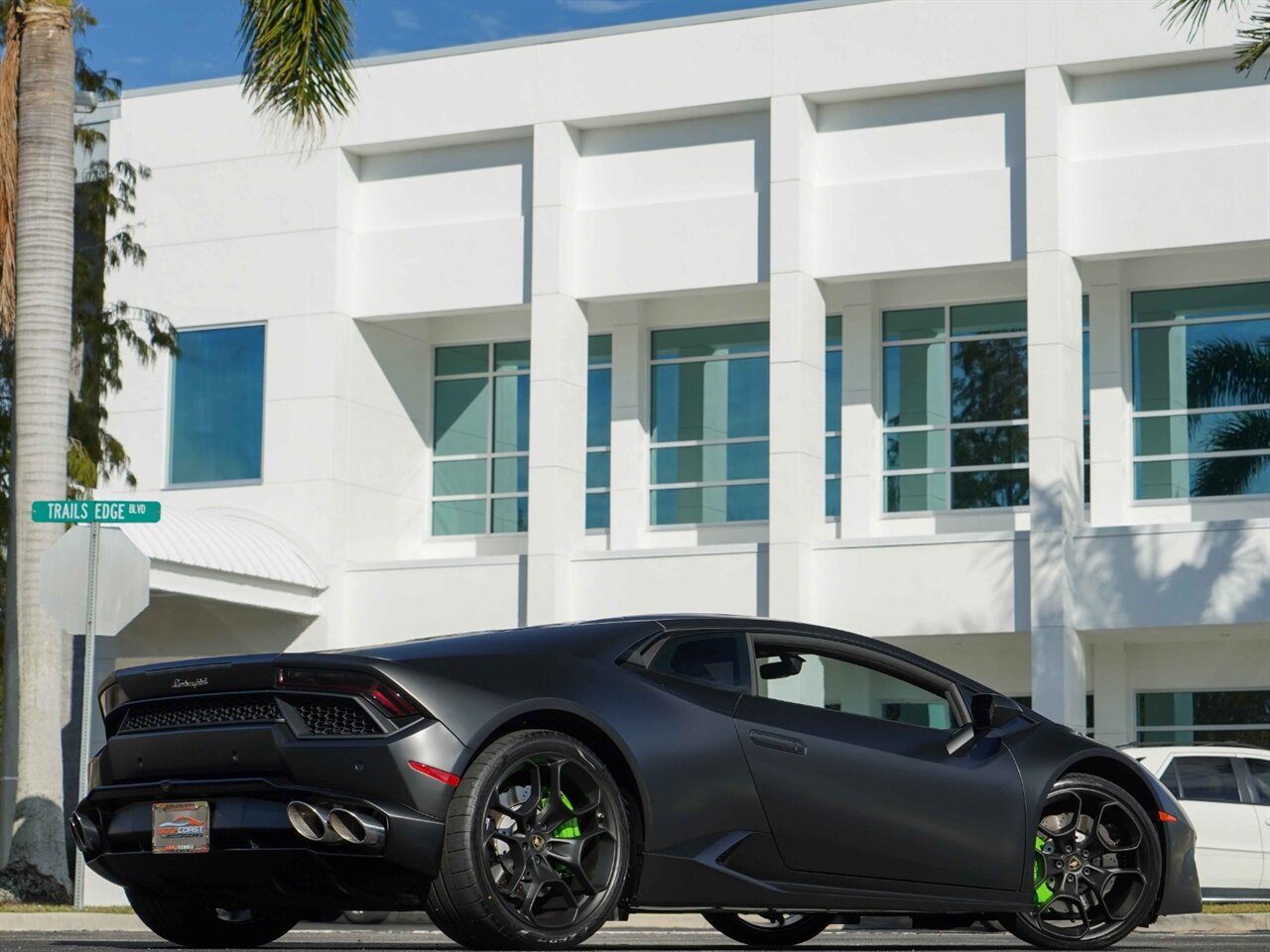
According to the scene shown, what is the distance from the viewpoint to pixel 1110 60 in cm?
2545

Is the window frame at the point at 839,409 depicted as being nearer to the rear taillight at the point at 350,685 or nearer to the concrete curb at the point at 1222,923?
the concrete curb at the point at 1222,923

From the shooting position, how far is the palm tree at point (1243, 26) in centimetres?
1772

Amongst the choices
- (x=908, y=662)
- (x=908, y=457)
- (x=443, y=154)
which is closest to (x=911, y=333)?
(x=908, y=457)

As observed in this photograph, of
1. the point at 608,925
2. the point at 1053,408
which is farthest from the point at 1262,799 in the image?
the point at 1053,408

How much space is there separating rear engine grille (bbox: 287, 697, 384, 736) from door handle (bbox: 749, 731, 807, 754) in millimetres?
1373

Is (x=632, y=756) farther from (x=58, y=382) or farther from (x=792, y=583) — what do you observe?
(x=792, y=583)

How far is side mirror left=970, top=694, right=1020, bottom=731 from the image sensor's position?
8.28 meters

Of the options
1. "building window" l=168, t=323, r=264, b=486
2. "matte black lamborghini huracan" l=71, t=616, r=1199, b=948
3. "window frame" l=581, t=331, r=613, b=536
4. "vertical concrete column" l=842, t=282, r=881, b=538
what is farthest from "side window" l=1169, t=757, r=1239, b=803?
"building window" l=168, t=323, r=264, b=486

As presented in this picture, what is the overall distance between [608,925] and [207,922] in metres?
8.90

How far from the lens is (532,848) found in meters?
7.08

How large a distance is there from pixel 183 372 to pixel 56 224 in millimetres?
11754

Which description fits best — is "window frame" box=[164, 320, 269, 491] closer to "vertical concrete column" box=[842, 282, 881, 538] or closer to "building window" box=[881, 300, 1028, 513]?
"vertical concrete column" box=[842, 282, 881, 538]

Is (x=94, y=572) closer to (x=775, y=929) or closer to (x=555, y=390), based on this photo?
(x=775, y=929)

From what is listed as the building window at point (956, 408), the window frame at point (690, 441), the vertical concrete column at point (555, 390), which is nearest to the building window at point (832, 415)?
the building window at point (956, 408)
